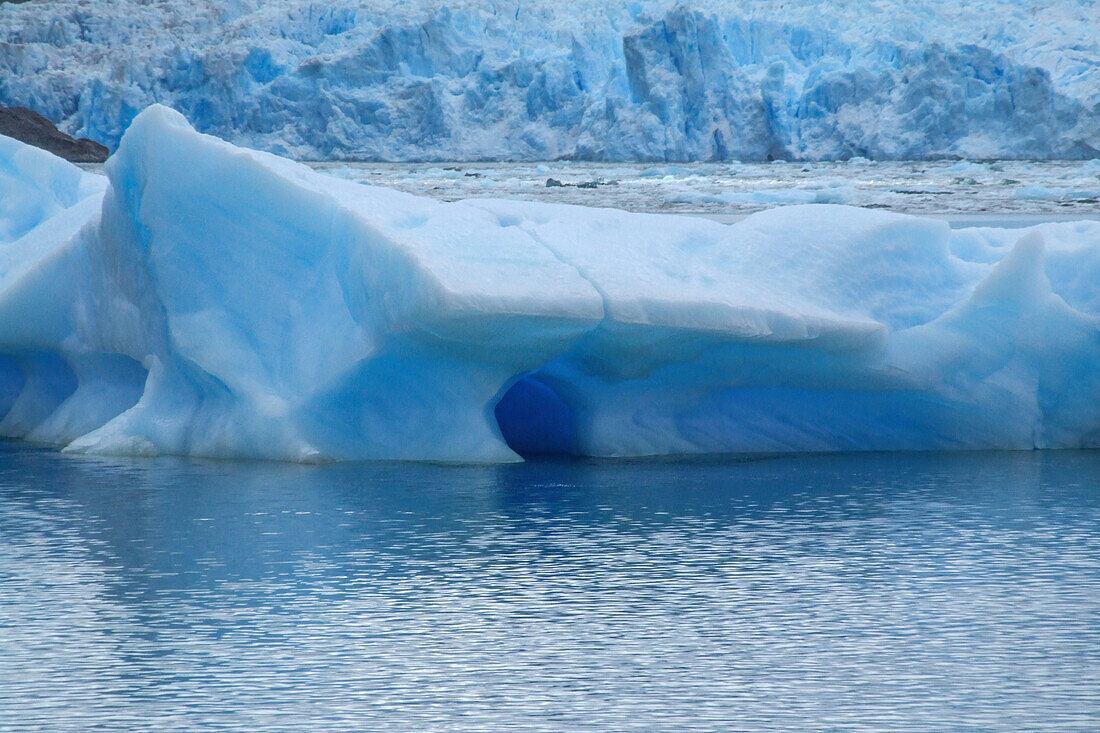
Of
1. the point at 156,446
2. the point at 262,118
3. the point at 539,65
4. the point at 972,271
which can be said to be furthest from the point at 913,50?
the point at 156,446

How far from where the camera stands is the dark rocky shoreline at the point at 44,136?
25.2 meters

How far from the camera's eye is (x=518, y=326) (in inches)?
181

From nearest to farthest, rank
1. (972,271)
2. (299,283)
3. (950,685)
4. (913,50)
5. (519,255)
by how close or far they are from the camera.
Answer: (950,685)
(519,255)
(299,283)
(972,271)
(913,50)

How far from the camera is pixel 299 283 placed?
17.0ft

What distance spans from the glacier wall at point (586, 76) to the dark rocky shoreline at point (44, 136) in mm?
1759

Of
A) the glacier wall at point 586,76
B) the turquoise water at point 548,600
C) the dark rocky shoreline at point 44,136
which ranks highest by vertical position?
the glacier wall at point 586,76

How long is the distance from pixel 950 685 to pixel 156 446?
3.43 m

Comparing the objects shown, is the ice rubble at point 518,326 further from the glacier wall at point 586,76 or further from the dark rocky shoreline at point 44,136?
the dark rocky shoreline at point 44,136

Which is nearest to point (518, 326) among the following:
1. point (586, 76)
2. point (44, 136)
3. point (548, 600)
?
point (548, 600)

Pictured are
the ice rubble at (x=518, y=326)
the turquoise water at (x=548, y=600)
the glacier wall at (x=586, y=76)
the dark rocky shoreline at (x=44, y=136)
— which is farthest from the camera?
the dark rocky shoreline at (x=44, y=136)

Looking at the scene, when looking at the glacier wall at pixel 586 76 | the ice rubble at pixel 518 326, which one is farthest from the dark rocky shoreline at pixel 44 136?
the ice rubble at pixel 518 326

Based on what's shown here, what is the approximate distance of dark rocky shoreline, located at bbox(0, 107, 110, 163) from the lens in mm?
25156

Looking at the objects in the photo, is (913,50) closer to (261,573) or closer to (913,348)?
(913,348)

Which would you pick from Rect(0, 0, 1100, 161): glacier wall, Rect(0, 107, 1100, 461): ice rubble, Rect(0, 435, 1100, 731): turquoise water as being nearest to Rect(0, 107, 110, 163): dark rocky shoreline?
Rect(0, 0, 1100, 161): glacier wall
